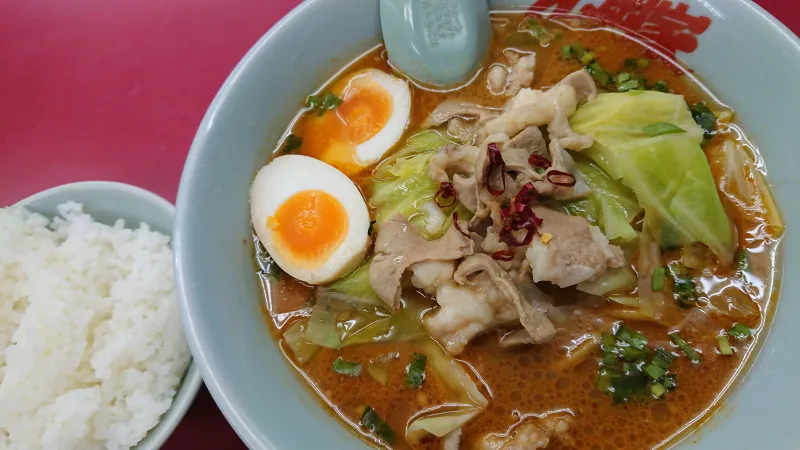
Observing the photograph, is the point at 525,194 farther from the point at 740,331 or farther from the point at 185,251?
the point at 185,251

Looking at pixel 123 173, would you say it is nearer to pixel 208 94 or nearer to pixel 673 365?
pixel 208 94

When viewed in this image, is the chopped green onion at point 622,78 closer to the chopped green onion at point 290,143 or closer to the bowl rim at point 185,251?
the bowl rim at point 185,251

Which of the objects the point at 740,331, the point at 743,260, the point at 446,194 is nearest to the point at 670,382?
the point at 740,331

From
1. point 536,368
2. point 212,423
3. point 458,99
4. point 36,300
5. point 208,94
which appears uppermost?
point 458,99

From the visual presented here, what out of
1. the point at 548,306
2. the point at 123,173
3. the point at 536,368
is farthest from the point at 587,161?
the point at 123,173

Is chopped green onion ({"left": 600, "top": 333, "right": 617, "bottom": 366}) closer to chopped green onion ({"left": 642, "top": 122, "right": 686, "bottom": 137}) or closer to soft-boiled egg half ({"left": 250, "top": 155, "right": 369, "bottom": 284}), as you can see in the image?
chopped green onion ({"left": 642, "top": 122, "right": 686, "bottom": 137})

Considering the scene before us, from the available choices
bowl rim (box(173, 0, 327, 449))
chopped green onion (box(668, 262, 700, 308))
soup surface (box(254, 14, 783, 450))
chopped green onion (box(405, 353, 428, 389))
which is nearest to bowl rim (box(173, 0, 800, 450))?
bowl rim (box(173, 0, 327, 449))

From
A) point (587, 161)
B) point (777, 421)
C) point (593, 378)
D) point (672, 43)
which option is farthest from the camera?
point (672, 43)
